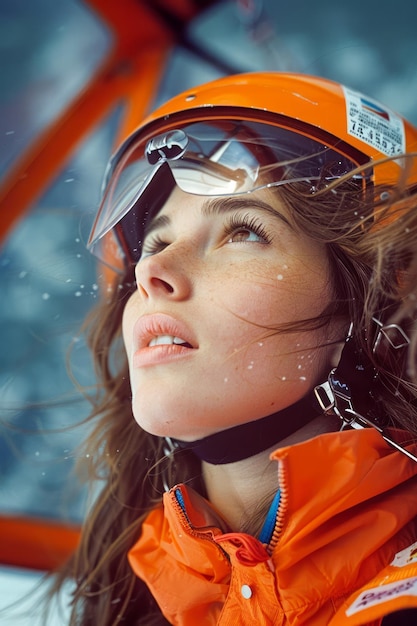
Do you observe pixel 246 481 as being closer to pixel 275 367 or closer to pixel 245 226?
pixel 275 367

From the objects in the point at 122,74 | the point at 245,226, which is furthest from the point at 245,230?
the point at 122,74

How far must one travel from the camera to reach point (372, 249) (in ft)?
2.78

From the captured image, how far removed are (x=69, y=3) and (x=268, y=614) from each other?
189 cm

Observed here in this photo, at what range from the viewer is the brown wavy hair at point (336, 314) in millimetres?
836

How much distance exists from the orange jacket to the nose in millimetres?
218

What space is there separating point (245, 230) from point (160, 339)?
0.54 ft

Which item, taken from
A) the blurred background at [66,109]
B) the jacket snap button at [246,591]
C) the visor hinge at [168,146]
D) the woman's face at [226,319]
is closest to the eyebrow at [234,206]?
the woman's face at [226,319]

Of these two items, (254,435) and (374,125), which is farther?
(374,125)

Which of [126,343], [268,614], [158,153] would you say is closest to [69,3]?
[158,153]

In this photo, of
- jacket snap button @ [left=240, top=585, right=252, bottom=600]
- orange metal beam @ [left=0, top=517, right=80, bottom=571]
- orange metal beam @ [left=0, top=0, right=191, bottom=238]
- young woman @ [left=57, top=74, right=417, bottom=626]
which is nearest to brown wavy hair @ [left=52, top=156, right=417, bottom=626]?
young woman @ [left=57, top=74, right=417, bottom=626]

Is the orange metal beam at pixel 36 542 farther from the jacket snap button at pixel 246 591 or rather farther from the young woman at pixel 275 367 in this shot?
the jacket snap button at pixel 246 591

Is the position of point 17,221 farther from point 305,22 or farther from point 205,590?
point 305,22

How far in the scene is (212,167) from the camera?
93 cm

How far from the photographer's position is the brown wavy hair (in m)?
0.84
